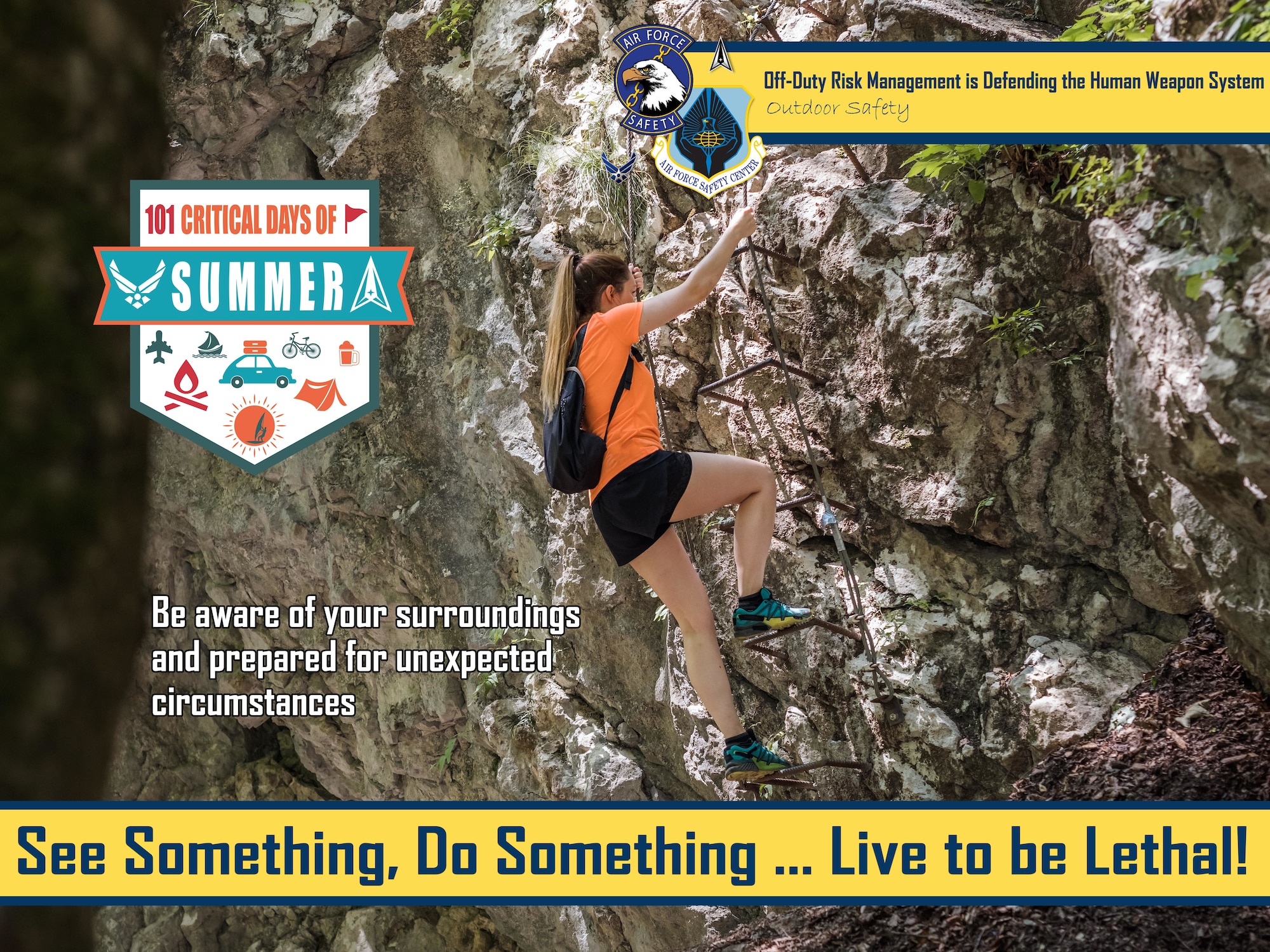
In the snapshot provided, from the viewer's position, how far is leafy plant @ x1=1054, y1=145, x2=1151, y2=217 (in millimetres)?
3492

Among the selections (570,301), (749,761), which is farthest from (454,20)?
(749,761)

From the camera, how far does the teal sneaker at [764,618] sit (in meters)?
4.20

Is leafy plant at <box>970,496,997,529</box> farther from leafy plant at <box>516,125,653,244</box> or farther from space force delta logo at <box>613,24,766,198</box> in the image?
leafy plant at <box>516,125,653,244</box>

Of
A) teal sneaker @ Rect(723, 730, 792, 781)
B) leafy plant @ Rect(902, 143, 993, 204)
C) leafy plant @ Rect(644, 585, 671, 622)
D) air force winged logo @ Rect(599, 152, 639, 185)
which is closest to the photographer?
teal sneaker @ Rect(723, 730, 792, 781)

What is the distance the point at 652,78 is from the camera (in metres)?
4.64

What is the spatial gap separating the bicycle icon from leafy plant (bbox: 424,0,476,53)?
2.54 metres

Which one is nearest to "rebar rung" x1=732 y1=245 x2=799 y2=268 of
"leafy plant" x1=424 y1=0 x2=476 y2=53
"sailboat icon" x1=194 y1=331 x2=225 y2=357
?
"leafy plant" x1=424 y1=0 x2=476 y2=53

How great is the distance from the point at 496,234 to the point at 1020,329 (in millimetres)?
4129

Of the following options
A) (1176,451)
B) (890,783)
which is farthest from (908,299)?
(890,783)

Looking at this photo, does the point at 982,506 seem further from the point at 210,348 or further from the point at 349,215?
the point at 210,348

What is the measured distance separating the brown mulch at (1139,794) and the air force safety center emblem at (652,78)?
3291 millimetres

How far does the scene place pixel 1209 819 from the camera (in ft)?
10.8

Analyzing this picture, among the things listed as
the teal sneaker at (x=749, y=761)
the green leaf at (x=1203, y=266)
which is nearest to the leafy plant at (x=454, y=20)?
the teal sneaker at (x=749, y=761)

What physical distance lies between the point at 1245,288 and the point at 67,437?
3.32 metres
